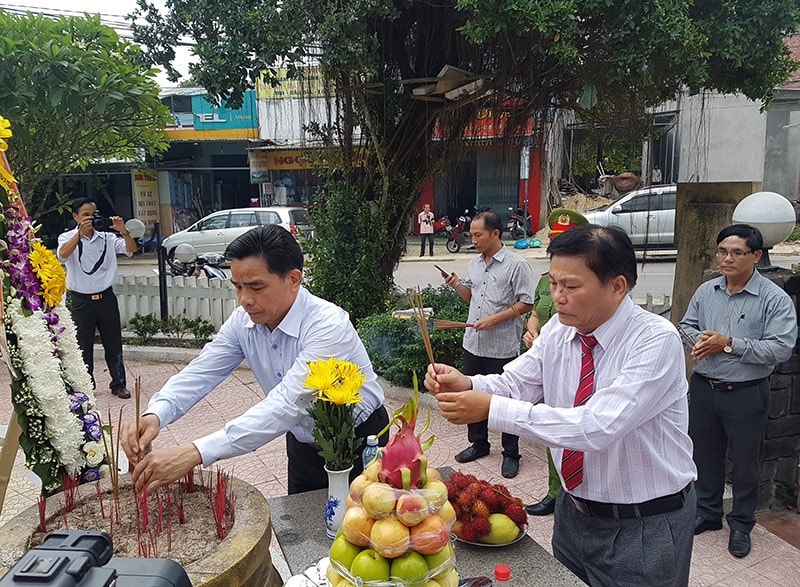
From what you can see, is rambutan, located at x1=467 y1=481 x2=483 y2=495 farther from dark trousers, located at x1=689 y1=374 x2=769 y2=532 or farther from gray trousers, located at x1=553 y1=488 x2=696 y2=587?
dark trousers, located at x1=689 y1=374 x2=769 y2=532

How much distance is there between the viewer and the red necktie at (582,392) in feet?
5.92

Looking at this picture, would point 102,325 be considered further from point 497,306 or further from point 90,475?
point 497,306

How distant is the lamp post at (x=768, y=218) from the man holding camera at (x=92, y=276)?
202 inches

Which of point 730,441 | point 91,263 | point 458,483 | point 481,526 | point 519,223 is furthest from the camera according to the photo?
point 519,223

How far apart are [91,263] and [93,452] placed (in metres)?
3.56

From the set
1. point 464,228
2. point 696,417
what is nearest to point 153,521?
point 696,417

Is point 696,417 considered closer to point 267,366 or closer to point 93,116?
point 267,366

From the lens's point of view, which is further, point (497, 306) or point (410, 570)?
point (497, 306)

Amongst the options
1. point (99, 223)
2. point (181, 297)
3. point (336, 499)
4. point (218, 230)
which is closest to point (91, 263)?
point (99, 223)

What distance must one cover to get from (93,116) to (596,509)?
5.59m

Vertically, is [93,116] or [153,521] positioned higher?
[93,116]

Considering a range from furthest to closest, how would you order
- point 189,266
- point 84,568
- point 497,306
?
point 189,266 → point 497,306 → point 84,568

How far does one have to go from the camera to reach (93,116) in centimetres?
559

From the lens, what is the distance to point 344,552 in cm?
138
